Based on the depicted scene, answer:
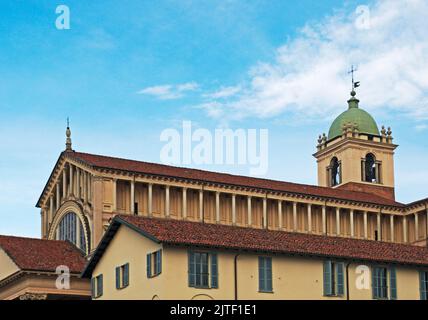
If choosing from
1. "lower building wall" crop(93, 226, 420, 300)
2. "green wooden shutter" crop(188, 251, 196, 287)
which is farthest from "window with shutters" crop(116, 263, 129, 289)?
"green wooden shutter" crop(188, 251, 196, 287)

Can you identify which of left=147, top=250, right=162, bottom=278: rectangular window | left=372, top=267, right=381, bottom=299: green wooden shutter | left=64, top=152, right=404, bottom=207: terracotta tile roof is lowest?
left=372, top=267, right=381, bottom=299: green wooden shutter

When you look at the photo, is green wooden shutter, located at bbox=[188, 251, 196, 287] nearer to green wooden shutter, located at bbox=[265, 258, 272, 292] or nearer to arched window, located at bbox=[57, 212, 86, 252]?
green wooden shutter, located at bbox=[265, 258, 272, 292]

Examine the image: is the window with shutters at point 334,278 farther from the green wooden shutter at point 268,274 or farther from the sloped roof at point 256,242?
the green wooden shutter at point 268,274

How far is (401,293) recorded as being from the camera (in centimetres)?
6862

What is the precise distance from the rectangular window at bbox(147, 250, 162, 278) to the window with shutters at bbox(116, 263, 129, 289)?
3.55 meters

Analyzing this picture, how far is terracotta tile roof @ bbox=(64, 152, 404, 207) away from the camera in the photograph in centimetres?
10031

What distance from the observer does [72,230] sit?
3989 inches

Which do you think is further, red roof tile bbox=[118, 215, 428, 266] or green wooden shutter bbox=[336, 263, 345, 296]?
green wooden shutter bbox=[336, 263, 345, 296]

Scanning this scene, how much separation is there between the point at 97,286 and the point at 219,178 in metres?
35.7

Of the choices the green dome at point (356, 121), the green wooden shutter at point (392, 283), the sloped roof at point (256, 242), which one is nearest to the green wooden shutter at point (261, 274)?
the sloped roof at point (256, 242)

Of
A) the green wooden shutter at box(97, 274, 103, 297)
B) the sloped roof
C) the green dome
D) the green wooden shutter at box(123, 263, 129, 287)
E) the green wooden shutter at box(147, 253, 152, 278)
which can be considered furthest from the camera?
the green dome
